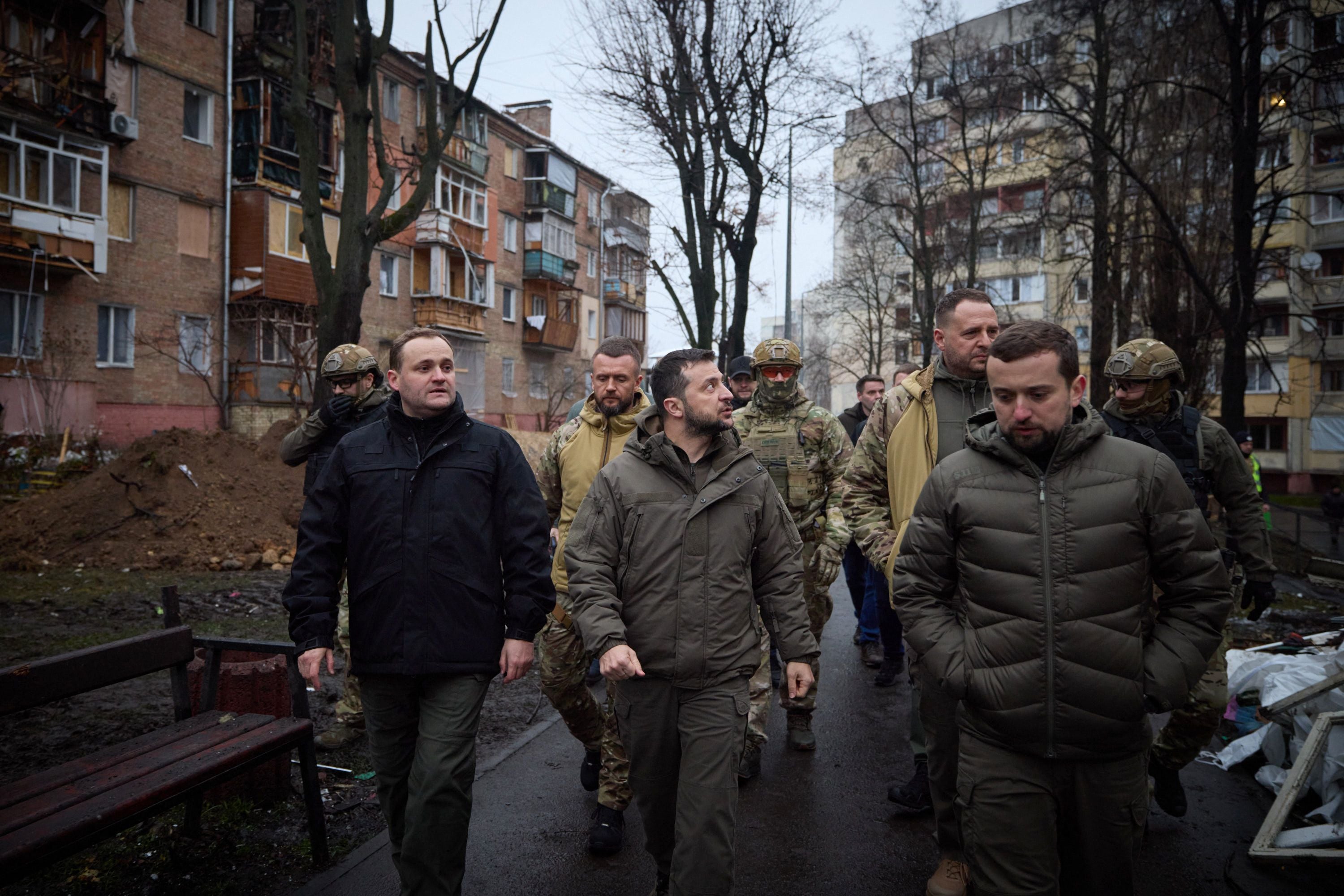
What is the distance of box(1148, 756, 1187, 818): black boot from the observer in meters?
4.33

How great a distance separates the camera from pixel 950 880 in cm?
354

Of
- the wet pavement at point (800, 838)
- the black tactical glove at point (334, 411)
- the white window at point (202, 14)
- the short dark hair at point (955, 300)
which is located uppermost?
the white window at point (202, 14)

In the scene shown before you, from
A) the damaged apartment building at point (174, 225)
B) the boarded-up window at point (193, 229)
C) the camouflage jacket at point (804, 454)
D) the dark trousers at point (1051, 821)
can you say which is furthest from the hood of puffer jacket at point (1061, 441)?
the boarded-up window at point (193, 229)

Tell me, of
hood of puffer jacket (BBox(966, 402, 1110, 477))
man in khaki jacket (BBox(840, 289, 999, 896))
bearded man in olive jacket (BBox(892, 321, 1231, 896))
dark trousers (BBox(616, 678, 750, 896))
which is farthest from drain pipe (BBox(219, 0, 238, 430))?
bearded man in olive jacket (BBox(892, 321, 1231, 896))

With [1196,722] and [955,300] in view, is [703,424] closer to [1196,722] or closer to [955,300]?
[955,300]

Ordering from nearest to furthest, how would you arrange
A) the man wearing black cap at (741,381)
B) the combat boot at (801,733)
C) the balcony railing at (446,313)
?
1. the combat boot at (801,733)
2. the man wearing black cap at (741,381)
3. the balcony railing at (446,313)

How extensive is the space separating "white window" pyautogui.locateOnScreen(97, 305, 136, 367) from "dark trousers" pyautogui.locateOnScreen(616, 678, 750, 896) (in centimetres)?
2405

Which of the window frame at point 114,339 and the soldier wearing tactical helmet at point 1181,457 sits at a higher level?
the window frame at point 114,339

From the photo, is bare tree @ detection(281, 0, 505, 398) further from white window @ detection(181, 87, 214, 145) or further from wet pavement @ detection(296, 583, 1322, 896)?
white window @ detection(181, 87, 214, 145)

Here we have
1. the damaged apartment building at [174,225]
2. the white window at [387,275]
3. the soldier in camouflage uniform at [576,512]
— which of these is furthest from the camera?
the white window at [387,275]

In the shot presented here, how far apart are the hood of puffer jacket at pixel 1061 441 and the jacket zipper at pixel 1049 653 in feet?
0.81

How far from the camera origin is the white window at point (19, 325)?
20547 mm

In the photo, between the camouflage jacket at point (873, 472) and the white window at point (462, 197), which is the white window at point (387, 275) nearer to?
the white window at point (462, 197)

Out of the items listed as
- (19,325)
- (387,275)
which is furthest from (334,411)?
(387,275)
